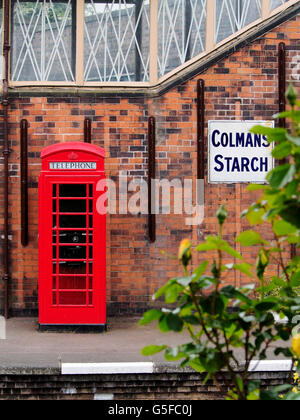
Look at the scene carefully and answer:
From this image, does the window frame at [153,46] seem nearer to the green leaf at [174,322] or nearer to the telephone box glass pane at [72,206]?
the telephone box glass pane at [72,206]

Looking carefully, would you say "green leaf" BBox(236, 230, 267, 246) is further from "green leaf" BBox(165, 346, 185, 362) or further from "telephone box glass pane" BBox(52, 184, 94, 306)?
"telephone box glass pane" BBox(52, 184, 94, 306)

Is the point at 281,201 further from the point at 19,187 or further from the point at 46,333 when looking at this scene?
the point at 19,187

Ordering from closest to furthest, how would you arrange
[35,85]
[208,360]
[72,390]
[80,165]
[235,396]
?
[208,360], [235,396], [72,390], [80,165], [35,85]

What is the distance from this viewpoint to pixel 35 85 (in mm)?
8633

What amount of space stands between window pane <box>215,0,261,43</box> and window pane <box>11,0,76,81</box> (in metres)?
2.00

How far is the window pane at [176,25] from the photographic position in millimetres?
8727

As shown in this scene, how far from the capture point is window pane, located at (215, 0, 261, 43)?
8.74 m

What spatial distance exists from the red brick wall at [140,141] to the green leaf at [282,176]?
23.5 feet

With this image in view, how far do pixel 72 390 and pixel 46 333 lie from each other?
6.07 feet

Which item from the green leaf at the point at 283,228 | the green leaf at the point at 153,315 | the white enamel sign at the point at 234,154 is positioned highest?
the white enamel sign at the point at 234,154

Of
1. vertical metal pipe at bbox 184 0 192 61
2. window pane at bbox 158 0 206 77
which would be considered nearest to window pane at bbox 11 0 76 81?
window pane at bbox 158 0 206 77

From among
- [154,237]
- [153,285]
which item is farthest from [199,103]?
[153,285]

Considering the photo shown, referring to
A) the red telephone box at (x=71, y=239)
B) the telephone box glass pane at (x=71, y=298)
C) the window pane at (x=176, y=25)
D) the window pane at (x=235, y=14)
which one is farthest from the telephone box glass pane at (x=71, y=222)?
the window pane at (x=235, y=14)

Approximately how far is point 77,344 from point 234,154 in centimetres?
335
